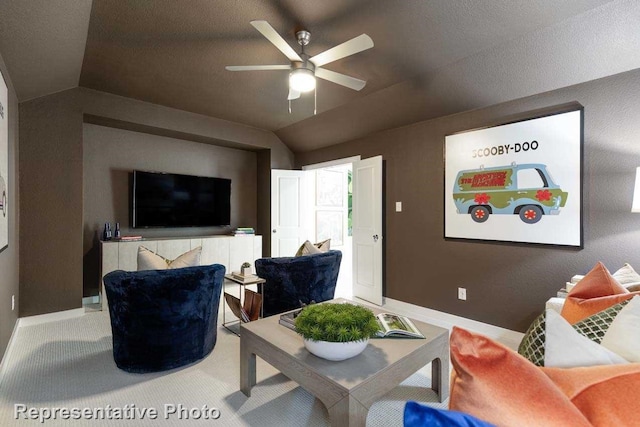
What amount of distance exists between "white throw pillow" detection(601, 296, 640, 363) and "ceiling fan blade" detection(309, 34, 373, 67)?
1.80 meters

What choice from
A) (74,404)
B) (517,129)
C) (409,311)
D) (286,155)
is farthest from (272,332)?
(286,155)

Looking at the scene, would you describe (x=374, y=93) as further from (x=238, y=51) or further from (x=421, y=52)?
(x=238, y=51)

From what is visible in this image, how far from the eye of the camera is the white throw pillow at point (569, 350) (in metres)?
0.74

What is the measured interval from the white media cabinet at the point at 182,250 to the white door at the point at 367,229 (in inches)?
66.4

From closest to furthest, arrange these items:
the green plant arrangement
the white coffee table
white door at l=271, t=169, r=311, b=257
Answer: the white coffee table < the green plant arrangement < white door at l=271, t=169, r=311, b=257

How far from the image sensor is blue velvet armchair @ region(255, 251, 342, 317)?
281cm

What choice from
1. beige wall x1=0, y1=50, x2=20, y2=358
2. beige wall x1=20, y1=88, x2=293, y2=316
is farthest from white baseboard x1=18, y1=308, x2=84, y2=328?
beige wall x1=0, y1=50, x2=20, y2=358

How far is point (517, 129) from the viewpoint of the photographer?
286 centimetres

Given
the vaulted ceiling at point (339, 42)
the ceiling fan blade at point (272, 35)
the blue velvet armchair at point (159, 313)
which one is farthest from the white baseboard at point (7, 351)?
the ceiling fan blade at point (272, 35)

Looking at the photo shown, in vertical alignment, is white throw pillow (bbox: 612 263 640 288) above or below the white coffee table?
above

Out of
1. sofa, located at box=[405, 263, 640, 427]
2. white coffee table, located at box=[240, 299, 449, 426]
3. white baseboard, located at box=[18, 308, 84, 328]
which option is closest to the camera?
sofa, located at box=[405, 263, 640, 427]

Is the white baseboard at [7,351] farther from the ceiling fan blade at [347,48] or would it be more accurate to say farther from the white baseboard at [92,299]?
the ceiling fan blade at [347,48]

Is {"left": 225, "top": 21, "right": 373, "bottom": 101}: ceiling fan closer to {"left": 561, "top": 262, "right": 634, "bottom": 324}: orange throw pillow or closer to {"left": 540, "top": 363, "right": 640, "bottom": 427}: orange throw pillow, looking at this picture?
{"left": 561, "top": 262, "right": 634, "bottom": 324}: orange throw pillow

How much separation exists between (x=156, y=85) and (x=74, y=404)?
3.04 m
